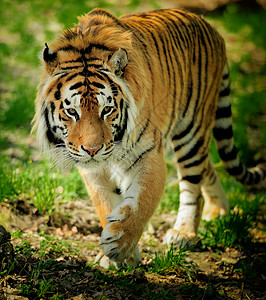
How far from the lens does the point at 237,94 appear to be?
7.93 meters

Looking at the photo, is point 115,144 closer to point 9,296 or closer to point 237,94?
point 9,296

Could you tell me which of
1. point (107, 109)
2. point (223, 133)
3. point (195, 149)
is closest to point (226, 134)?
point (223, 133)

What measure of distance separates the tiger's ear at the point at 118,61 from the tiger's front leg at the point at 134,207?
68 cm

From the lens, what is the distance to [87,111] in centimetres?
300

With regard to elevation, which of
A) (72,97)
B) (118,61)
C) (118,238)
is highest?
(118,61)

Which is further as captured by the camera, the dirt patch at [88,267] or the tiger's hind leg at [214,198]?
the tiger's hind leg at [214,198]

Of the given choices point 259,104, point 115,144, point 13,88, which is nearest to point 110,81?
point 115,144

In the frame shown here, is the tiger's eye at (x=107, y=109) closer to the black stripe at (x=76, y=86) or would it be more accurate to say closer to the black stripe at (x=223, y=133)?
the black stripe at (x=76, y=86)

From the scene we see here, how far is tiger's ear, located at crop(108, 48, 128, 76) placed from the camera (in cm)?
310

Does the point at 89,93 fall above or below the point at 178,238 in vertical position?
above

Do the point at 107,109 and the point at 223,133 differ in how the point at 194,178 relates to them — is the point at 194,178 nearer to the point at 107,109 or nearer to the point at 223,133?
the point at 223,133

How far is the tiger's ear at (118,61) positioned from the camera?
10.2 feet

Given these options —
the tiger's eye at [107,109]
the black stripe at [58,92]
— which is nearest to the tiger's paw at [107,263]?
the tiger's eye at [107,109]

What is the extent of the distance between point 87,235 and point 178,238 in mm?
878
